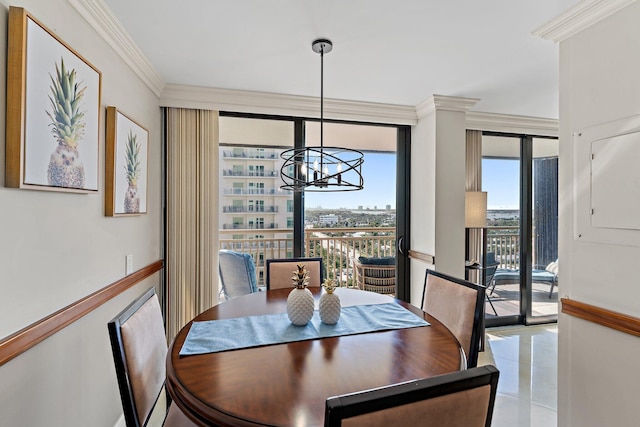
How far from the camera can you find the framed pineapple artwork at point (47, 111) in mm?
1101

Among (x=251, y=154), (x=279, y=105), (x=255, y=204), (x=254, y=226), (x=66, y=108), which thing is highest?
(x=279, y=105)

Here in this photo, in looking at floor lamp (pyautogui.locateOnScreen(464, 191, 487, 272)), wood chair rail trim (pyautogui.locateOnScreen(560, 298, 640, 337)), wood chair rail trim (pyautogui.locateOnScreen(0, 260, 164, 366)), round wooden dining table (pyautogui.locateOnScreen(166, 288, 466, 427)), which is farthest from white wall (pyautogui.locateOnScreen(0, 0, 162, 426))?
floor lamp (pyautogui.locateOnScreen(464, 191, 487, 272))

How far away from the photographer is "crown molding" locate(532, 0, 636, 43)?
1593mm

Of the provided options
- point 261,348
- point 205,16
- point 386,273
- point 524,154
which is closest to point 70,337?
point 261,348

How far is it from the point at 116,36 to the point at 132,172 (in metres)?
0.81

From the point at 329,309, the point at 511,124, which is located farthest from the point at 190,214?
the point at 511,124

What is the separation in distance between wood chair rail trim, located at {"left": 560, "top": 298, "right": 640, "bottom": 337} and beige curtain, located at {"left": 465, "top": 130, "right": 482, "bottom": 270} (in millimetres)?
1832

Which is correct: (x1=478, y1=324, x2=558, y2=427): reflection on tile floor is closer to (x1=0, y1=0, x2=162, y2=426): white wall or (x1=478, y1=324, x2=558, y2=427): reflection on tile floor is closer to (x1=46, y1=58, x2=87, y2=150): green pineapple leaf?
(x1=0, y1=0, x2=162, y2=426): white wall

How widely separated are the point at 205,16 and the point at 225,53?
41 centimetres

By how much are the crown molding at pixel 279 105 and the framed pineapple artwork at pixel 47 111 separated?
1179 mm

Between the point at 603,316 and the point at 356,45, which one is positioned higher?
the point at 356,45

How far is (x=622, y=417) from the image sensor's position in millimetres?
1539

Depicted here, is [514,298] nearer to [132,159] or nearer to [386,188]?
[386,188]

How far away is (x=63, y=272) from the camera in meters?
1.42
